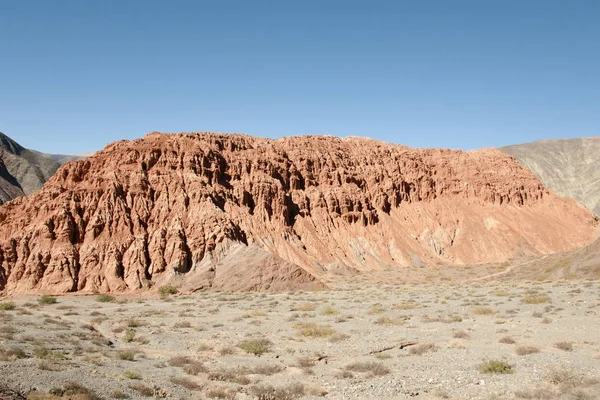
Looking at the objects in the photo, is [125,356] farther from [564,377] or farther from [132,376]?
[564,377]

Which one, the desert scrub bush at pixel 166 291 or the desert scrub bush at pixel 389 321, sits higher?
the desert scrub bush at pixel 389 321

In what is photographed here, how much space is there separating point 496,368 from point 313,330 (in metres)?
9.40

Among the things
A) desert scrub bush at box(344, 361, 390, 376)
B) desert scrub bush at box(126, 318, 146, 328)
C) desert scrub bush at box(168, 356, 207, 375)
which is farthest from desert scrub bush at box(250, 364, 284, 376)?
desert scrub bush at box(126, 318, 146, 328)

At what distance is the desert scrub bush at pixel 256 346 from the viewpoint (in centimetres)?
1781

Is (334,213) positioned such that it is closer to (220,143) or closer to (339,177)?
(339,177)

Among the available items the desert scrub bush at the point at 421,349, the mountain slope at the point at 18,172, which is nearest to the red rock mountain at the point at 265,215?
the desert scrub bush at the point at 421,349

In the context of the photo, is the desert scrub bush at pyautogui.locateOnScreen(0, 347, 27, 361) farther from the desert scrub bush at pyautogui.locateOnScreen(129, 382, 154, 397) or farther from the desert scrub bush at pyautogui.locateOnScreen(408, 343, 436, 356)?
the desert scrub bush at pyautogui.locateOnScreen(408, 343, 436, 356)

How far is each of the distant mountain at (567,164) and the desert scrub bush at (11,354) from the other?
160576 millimetres

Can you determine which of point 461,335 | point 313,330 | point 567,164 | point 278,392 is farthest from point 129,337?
point 567,164

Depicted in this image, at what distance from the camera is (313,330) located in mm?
21297

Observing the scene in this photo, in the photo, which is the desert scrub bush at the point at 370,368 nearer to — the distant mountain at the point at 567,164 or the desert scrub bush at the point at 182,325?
the desert scrub bush at the point at 182,325

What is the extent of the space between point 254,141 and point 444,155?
36928 mm

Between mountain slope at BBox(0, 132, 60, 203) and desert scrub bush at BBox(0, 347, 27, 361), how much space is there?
134 meters

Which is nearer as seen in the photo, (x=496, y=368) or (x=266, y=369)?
(x=496, y=368)
